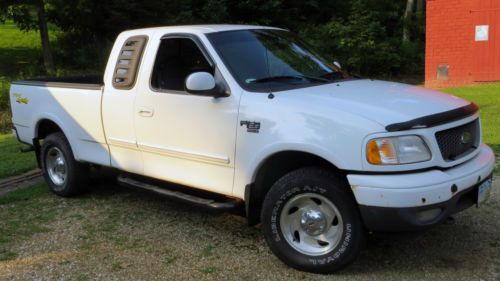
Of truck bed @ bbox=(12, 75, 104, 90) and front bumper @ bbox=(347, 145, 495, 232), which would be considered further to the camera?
truck bed @ bbox=(12, 75, 104, 90)

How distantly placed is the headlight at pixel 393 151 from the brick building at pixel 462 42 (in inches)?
511

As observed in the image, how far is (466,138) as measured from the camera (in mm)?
4234

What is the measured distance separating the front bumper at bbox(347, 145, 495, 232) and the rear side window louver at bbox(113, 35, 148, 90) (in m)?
2.59

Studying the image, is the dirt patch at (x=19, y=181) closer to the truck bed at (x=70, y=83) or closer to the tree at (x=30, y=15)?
the truck bed at (x=70, y=83)

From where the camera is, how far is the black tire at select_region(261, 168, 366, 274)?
3.94 metres

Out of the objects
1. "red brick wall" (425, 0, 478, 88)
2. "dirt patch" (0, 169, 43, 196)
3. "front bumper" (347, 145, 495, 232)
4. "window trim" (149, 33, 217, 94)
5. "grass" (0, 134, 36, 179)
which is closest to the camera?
"front bumper" (347, 145, 495, 232)

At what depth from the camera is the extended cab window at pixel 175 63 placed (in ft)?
17.3

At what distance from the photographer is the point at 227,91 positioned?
4.58m

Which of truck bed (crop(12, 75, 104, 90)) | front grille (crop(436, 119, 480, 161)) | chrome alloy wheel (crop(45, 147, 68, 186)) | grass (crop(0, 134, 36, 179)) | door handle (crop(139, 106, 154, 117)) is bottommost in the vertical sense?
grass (crop(0, 134, 36, 179))

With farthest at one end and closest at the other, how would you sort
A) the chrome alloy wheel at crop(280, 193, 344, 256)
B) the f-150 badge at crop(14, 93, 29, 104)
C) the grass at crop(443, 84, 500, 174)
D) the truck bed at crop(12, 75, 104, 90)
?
the grass at crop(443, 84, 500, 174)
the f-150 badge at crop(14, 93, 29, 104)
the truck bed at crop(12, 75, 104, 90)
the chrome alloy wheel at crop(280, 193, 344, 256)

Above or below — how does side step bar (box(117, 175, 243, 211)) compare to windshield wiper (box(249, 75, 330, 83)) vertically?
below

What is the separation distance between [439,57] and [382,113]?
1317 centimetres

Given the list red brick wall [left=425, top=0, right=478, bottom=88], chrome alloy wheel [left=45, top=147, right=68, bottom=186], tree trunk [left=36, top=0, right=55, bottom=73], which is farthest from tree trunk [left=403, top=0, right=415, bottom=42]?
chrome alloy wheel [left=45, top=147, right=68, bottom=186]

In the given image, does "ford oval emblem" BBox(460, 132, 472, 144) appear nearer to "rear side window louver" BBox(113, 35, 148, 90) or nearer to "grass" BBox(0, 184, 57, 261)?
"rear side window louver" BBox(113, 35, 148, 90)
